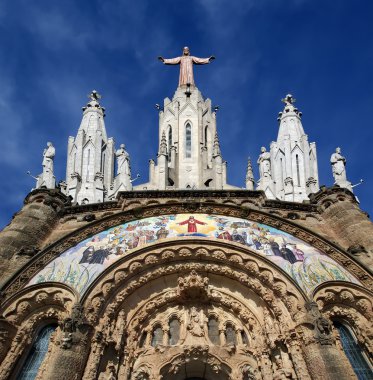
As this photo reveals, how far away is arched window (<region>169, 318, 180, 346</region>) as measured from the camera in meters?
14.5

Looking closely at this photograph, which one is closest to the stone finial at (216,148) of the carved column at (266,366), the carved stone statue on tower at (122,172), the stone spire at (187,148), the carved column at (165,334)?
the stone spire at (187,148)

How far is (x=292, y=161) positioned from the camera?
28.0 m

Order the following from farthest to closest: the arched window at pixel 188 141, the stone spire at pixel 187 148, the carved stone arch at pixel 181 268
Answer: the arched window at pixel 188 141
the stone spire at pixel 187 148
the carved stone arch at pixel 181 268

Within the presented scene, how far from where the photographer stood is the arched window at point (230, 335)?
14.5 metres

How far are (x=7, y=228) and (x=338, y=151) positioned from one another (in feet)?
53.7

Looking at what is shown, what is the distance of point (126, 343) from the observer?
13.8 meters

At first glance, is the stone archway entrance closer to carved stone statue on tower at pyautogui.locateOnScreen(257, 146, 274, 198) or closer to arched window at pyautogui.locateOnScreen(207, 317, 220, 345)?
arched window at pyautogui.locateOnScreen(207, 317, 220, 345)

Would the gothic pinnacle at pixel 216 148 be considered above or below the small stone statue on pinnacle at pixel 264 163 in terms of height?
above

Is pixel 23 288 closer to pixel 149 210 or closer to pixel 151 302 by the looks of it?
pixel 151 302

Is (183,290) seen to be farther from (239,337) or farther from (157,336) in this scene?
(239,337)

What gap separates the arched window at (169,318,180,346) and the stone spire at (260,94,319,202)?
12925 millimetres

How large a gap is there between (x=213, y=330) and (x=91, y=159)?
55.6 ft

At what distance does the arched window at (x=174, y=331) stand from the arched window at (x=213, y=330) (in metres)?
0.98

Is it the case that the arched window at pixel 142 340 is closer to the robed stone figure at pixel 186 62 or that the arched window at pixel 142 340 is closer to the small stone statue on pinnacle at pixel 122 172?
the small stone statue on pinnacle at pixel 122 172
